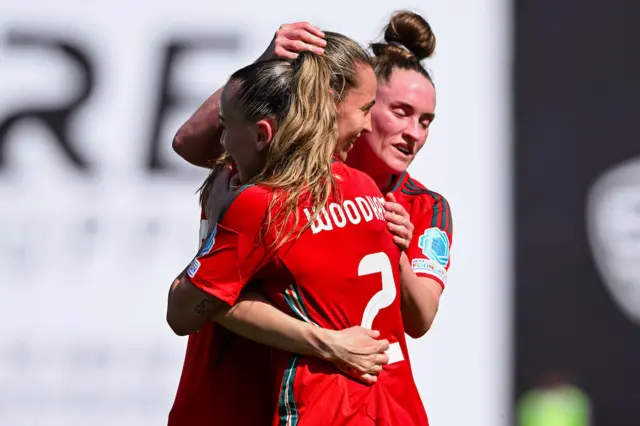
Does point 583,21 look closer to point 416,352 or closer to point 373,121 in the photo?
point 416,352

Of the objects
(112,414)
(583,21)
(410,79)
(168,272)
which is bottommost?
(112,414)

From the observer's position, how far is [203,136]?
2080mm

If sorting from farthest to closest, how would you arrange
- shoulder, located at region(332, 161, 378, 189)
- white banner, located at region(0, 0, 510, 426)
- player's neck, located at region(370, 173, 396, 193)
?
white banner, located at region(0, 0, 510, 426) < player's neck, located at region(370, 173, 396, 193) < shoulder, located at region(332, 161, 378, 189)

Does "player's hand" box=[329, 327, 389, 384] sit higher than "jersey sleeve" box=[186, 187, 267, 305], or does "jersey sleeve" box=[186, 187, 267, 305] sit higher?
"jersey sleeve" box=[186, 187, 267, 305]

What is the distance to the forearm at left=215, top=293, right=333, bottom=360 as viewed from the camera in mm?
1710

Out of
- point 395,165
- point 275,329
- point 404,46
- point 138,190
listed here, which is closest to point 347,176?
point 275,329

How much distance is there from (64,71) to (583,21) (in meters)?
1.85

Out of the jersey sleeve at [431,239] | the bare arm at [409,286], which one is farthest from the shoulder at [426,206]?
the bare arm at [409,286]

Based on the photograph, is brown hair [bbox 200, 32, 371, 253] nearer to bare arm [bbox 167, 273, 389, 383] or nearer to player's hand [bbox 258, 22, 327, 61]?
player's hand [bbox 258, 22, 327, 61]

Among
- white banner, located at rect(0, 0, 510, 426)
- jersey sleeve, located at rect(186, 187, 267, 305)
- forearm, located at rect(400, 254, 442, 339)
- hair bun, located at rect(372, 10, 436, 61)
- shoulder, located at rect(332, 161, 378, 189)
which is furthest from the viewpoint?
white banner, located at rect(0, 0, 510, 426)

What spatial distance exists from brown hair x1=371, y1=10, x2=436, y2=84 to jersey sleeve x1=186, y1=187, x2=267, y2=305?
2.50ft

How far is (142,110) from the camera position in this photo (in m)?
3.62

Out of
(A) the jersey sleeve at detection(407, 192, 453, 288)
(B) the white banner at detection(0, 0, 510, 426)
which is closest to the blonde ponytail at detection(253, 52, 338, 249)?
(A) the jersey sleeve at detection(407, 192, 453, 288)

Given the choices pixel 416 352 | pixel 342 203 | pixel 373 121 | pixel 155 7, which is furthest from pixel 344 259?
pixel 155 7
